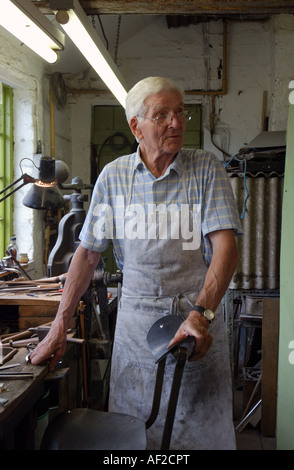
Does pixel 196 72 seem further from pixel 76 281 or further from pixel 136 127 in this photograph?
pixel 76 281

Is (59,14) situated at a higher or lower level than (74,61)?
lower

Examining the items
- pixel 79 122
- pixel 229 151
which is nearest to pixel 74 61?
pixel 79 122

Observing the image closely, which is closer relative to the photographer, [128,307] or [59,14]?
[128,307]

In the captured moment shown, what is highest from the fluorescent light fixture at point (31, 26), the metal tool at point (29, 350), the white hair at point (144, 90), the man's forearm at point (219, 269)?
the fluorescent light fixture at point (31, 26)

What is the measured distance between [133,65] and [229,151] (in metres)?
1.81

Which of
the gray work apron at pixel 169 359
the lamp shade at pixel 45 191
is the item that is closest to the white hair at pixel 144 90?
the gray work apron at pixel 169 359

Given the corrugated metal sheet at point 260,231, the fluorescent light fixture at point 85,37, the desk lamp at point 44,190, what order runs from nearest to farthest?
the fluorescent light fixture at point 85,37 → the desk lamp at point 44,190 → the corrugated metal sheet at point 260,231

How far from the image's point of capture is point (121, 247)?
6.64 feet

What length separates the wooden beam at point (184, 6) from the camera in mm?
2514

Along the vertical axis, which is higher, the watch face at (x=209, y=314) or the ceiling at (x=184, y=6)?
the ceiling at (x=184, y=6)

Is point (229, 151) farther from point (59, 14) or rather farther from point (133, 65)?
point (59, 14)

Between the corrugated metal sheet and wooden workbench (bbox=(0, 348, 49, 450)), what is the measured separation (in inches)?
91.2

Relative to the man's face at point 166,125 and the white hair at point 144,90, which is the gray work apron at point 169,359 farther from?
the white hair at point 144,90

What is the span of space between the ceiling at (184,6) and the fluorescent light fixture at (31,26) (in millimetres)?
185
